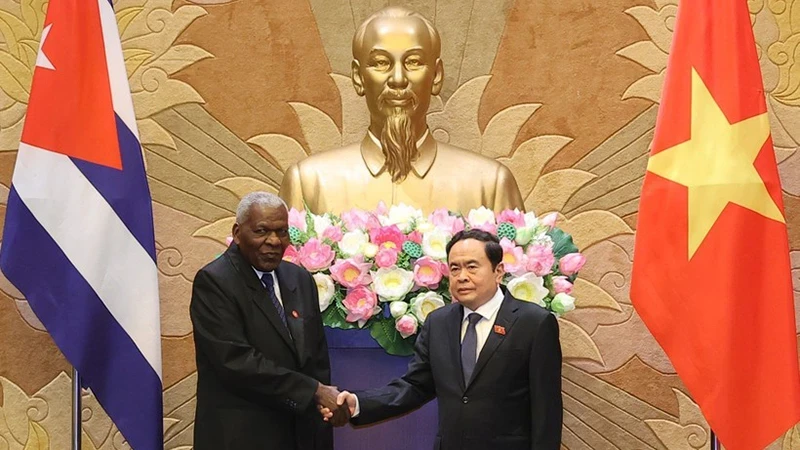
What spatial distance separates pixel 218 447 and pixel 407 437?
816 mm

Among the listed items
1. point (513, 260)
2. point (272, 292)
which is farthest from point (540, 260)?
point (272, 292)

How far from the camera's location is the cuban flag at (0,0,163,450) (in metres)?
4.20

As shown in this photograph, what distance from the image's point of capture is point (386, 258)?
4234 mm

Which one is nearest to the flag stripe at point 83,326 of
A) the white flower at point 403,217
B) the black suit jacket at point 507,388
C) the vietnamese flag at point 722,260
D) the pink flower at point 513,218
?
the white flower at point 403,217

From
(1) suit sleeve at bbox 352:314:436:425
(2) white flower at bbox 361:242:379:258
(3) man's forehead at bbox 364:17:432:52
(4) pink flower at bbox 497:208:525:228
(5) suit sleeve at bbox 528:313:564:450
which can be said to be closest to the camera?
(5) suit sleeve at bbox 528:313:564:450

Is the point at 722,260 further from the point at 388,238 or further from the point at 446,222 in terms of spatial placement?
the point at 388,238

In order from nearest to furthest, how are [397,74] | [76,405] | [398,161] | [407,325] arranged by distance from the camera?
[407,325], [76,405], [397,74], [398,161]

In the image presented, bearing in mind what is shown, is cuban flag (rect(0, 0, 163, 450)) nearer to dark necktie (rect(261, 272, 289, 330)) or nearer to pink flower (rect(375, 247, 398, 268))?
dark necktie (rect(261, 272, 289, 330))

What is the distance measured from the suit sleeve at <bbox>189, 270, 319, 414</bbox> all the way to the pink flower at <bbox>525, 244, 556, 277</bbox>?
919 millimetres

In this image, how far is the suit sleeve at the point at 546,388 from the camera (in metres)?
3.69

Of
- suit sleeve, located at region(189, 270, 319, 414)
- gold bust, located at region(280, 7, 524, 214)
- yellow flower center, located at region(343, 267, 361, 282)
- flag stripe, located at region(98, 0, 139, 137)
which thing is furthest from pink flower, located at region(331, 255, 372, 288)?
gold bust, located at region(280, 7, 524, 214)

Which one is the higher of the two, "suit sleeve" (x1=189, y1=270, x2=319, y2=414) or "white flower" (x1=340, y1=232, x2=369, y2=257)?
"white flower" (x1=340, y1=232, x2=369, y2=257)

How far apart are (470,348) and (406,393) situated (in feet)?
0.96

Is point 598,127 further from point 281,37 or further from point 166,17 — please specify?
point 166,17
